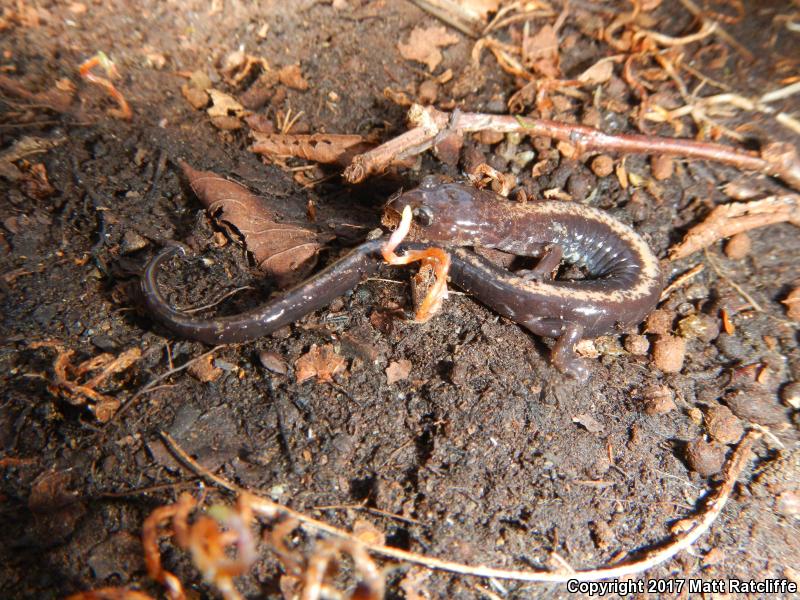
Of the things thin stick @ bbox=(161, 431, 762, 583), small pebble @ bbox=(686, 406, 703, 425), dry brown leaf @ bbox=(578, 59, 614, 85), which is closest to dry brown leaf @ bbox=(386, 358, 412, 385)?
thin stick @ bbox=(161, 431, 762, 583)

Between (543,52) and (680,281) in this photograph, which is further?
(543,52)

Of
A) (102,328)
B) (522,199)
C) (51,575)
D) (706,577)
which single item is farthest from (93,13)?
(706,577)

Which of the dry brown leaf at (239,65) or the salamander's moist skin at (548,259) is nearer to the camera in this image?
the salamander's moist skin at (548,259)

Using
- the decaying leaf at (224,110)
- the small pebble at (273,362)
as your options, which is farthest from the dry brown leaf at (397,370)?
the decaying leaf at (224,110)

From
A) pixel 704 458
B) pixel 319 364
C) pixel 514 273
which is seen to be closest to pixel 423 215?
pixel 514 273

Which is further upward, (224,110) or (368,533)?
(224,110)

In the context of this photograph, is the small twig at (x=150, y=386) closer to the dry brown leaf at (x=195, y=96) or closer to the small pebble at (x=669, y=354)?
the dry brown leaf at (x=195, y=96)

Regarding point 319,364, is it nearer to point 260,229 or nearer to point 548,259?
point 260,229
